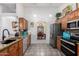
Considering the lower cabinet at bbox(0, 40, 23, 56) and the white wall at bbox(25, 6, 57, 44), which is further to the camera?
the white wall at bbox(25, 6, 57, 44)

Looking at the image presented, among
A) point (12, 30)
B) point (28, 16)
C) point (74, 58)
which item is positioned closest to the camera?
point (74, 58)

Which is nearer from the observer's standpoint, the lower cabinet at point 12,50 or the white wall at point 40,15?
the lower cabinet at point 12,50

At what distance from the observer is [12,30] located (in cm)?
962

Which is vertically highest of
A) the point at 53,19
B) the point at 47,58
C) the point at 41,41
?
the point at 53,19

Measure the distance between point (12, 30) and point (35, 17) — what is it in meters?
2.70

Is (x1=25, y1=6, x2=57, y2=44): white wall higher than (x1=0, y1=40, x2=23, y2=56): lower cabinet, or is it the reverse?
(x1=25, y1=6, x2=57, y2=44): white wall

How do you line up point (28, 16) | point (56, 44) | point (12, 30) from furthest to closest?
point (28, 16)
point (12, 30)
point (56, 44)

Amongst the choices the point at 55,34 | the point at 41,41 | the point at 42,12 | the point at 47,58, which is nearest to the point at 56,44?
the point at 55,34

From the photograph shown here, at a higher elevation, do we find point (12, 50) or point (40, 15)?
point (40, 15)

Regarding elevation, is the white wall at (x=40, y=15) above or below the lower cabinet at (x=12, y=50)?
above

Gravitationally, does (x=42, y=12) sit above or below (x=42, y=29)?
above

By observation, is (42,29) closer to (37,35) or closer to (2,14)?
(37,35)

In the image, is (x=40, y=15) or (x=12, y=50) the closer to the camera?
(x=12, y=50)

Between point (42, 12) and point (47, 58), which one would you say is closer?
point (47, 58)
